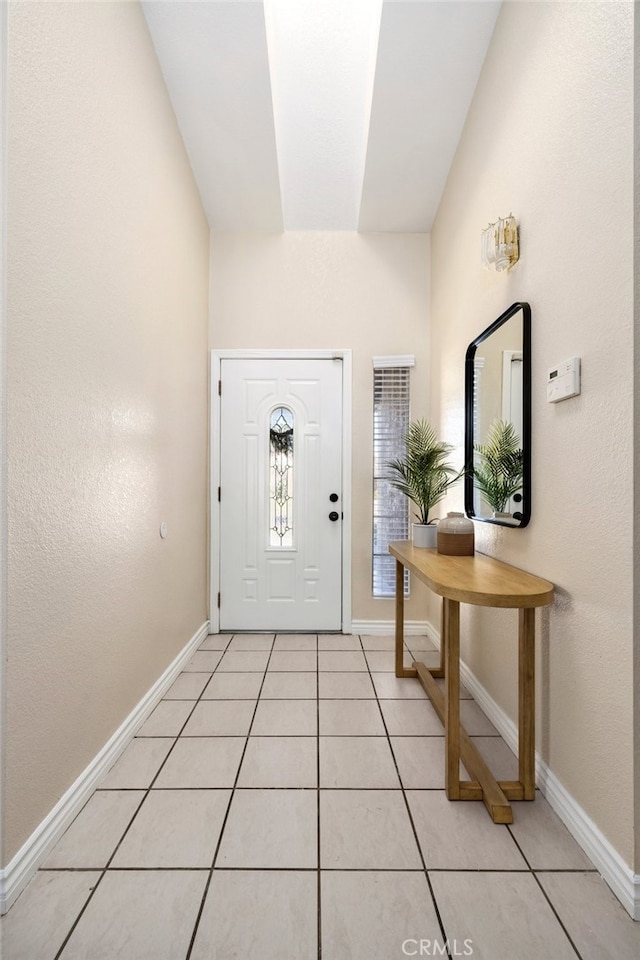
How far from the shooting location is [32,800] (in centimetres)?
126

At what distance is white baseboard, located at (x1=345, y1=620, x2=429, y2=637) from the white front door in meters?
0.14

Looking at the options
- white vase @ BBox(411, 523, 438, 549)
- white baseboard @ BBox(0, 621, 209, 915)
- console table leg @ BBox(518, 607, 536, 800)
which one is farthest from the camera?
white vase @ BBox(411, 523, 438, 549)

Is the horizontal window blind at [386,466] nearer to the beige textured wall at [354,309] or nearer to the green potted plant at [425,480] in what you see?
the beige textured wall at [354,309]

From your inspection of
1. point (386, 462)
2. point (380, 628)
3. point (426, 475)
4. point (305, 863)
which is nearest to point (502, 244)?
point (426, 475)

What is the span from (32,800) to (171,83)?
3117 mm

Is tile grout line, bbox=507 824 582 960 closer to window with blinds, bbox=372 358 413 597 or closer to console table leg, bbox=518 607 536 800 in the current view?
console table leg, bbox=518 607 536 800

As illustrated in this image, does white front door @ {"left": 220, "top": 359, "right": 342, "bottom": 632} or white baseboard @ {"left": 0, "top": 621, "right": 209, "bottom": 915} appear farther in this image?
white front door @ {"left": 220, "top": 359, "right": 342, "bottom": 632}

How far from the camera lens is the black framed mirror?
1.70 meters

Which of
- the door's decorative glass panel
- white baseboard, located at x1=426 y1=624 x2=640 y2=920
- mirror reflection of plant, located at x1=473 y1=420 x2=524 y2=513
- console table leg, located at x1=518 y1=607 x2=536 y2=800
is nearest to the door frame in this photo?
the door's decorative glass panel

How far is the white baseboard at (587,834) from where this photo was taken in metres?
1.12

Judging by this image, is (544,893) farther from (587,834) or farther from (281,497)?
(281,497)

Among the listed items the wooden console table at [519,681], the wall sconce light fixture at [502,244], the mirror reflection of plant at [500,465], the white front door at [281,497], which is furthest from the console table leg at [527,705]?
the white front door at [281,497]

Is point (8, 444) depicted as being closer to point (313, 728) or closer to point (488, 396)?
point (313, 728)

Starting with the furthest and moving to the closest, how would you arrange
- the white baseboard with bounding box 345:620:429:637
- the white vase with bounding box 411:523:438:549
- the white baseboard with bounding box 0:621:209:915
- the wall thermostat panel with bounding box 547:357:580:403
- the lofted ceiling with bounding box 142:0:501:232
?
the white baseboard with bounding box 345:620:429:637
the white vase with bounding box 411:523:438:549
the lofted ceiling with bounding box 142:0:501:232
the wall thermostat panel with bounding box 547:357:580:403
the white baseboard with bounding box 0:621:209:915
